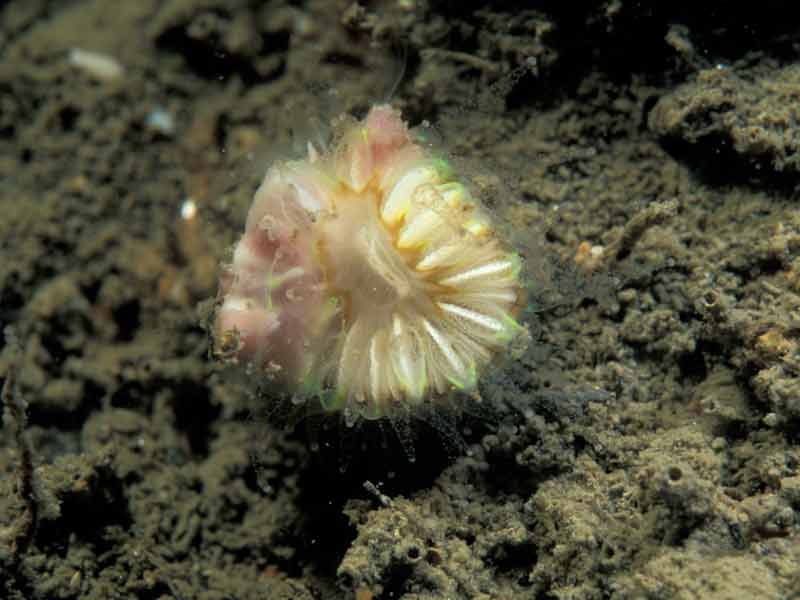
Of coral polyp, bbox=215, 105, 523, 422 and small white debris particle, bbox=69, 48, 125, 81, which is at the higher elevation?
small white debris particle, bbox=69, 48, 125, 81

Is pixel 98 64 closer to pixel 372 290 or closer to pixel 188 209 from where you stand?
pixel 188 209

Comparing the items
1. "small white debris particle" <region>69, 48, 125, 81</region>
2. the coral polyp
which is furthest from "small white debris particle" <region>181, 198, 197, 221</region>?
the coral polyp

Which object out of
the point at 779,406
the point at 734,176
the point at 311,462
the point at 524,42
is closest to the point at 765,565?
the point at 779,406

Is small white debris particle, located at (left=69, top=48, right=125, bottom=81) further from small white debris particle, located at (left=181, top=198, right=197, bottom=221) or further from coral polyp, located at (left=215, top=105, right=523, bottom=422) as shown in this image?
coral polyp, located at (left=215, top=105, right=523, bottom=422)

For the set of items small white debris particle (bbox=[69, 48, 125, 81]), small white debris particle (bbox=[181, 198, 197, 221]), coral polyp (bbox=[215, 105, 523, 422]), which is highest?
small white debris particle (bbox=[69, 48, 125, 81])

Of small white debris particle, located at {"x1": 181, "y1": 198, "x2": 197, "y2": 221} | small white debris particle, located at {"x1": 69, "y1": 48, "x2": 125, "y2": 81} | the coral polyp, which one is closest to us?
the coral polyp

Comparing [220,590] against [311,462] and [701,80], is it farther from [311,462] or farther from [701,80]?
[701,80]

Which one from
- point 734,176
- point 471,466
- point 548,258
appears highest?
point 734,176

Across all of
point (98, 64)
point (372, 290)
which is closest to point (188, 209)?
point (98, 64)
